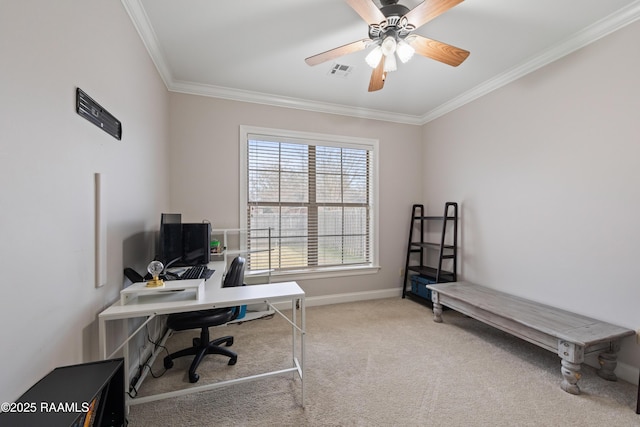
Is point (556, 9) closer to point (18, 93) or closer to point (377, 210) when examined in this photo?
point (377, 210)

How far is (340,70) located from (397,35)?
94cm

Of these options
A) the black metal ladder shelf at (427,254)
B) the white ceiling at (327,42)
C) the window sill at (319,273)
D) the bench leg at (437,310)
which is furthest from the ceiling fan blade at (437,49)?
the window sill at (319,273)

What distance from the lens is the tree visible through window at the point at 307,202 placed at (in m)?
3.36

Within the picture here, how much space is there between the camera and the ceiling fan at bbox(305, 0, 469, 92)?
1.57 meters

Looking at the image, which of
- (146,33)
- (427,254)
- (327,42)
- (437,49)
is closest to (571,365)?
(427,254)

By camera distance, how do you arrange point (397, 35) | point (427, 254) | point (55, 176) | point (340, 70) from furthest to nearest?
1. point (427, 254)
2. point (340, 70)
3. point (397, 35)
4. point (55, 176)

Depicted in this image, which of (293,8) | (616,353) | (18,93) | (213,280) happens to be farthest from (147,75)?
(616,353)

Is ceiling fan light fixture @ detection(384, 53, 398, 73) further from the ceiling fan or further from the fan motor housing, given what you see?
the fan motor housing

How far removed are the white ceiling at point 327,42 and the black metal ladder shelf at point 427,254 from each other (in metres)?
1.54

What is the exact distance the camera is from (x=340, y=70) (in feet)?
8.83

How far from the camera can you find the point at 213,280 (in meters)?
2.08

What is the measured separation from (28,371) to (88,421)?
11.2 inches

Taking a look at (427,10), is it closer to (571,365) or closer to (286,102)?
(286,102)

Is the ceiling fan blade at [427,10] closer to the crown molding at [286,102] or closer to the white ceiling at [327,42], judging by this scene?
the white ceiling at [327,42]
